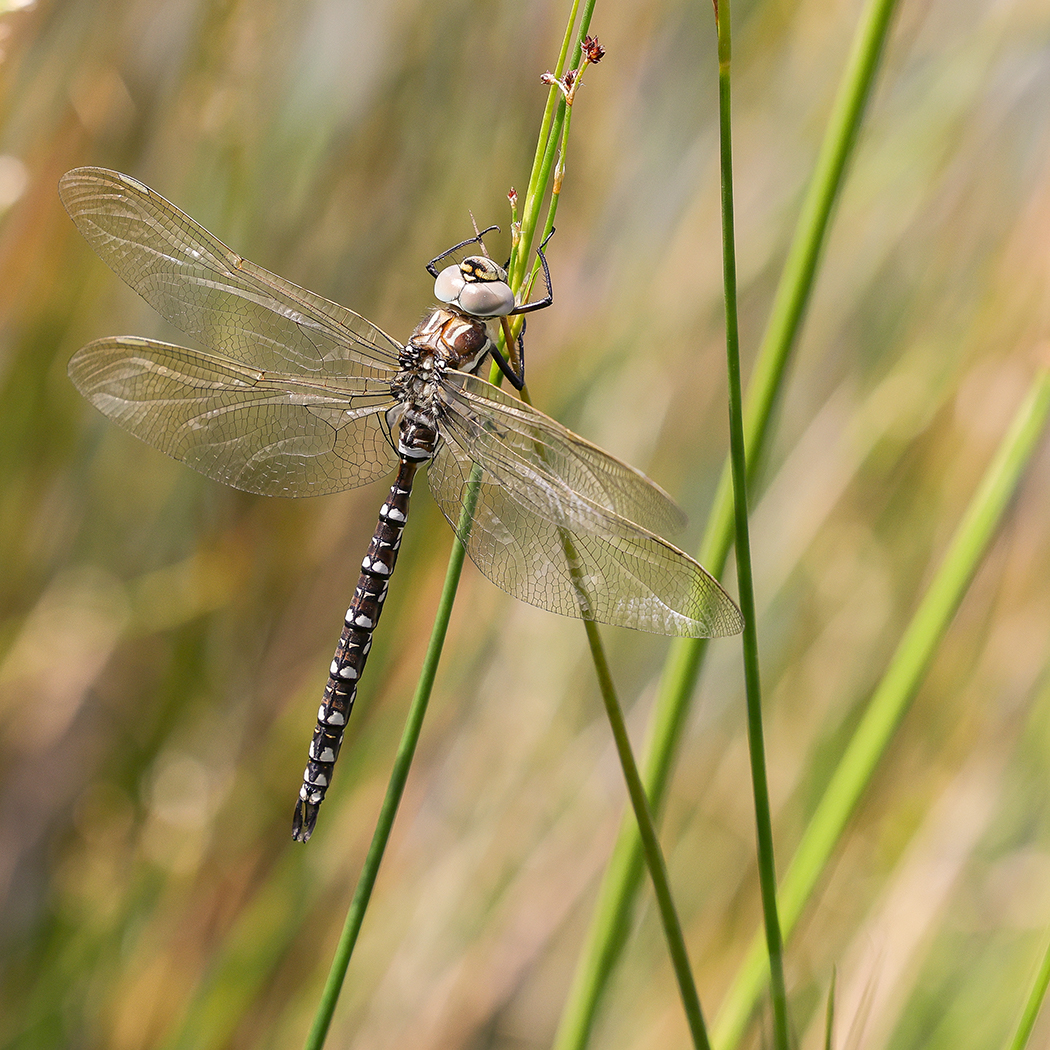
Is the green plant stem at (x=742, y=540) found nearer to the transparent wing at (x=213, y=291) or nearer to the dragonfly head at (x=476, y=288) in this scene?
the dragonfly head at (x=476, y=288)

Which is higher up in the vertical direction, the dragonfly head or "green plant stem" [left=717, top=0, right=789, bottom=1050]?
the dragonfly head

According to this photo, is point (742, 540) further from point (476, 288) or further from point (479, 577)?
point (479, 577)

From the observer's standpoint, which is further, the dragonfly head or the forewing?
the dragonfly head

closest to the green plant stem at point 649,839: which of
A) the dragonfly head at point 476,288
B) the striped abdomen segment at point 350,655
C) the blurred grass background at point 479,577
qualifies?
the striped abdomen segment at point 350,655

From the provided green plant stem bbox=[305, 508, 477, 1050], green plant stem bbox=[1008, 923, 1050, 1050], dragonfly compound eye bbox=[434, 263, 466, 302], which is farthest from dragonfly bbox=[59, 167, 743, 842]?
green plant stem bbox=[1008, 923, 1050, 1050]

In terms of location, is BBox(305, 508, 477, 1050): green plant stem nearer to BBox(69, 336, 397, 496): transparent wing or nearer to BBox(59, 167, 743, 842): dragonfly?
BBox(59, 167, 743, 842): dragonfly

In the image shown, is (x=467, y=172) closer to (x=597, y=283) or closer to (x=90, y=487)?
(x=597, y=283)
